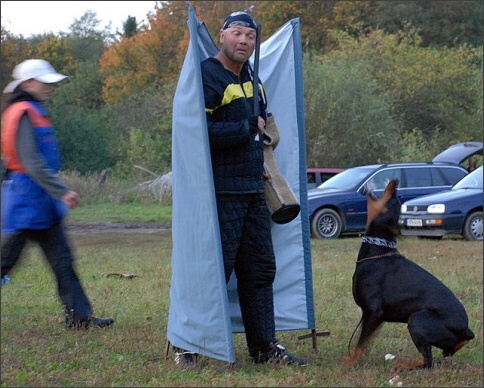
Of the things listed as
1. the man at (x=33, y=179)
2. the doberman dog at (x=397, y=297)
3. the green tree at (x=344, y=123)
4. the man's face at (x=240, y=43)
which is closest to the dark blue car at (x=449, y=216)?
the man at (x=33, y=179)

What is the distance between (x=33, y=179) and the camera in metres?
6.71

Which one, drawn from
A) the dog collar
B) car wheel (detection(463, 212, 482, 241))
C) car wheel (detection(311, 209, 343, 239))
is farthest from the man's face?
car wheel (detection(311, 209, 343, 239))

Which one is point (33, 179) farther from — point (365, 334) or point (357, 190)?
point (357, 190)

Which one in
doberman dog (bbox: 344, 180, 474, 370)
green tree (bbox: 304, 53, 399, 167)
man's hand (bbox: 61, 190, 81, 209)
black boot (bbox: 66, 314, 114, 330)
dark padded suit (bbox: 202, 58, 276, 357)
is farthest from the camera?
green tree (bbox: 304, 53, 399, 167)

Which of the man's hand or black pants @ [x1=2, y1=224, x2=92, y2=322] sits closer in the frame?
the man's hand

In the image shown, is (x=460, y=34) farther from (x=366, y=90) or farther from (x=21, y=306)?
(x=21, y=306)

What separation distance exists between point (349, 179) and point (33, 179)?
14.2 metres

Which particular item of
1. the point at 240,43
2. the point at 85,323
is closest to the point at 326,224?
the point at 85,323

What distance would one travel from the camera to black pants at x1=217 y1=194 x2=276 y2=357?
5.90 meters

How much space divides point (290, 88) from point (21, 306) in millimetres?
3573

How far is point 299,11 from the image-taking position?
51875mm

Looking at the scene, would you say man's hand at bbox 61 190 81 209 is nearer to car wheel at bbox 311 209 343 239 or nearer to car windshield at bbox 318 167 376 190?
car wheel at bbox 311 209 343 239

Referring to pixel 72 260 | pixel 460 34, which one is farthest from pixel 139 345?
pixel 460 34

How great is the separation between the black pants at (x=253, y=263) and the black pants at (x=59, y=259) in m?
1.69
